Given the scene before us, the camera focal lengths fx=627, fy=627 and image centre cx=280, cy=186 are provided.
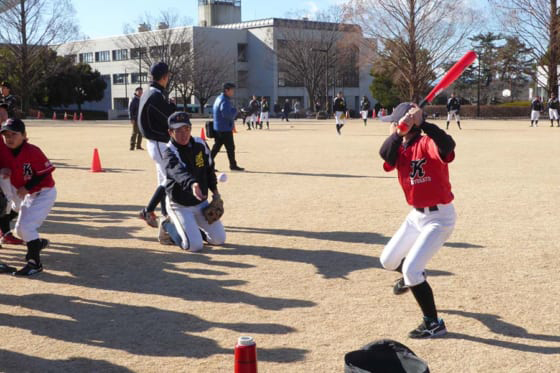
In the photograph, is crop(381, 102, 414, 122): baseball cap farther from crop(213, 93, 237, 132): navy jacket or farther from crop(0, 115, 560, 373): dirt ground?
crop(213, 93, 237, 132): navy jacket

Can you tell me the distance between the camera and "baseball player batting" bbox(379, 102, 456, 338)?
452cm

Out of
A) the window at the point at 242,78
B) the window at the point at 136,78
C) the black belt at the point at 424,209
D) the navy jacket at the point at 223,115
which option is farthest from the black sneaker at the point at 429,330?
the window at the point at 136,78

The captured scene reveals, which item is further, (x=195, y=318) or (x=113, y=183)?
(x=113, y=183)

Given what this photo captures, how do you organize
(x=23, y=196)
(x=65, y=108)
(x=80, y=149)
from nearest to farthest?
(x=23, y=196) < (x=80, y=149) < (x=65, y=108)

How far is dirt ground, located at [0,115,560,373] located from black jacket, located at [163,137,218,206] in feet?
2.19

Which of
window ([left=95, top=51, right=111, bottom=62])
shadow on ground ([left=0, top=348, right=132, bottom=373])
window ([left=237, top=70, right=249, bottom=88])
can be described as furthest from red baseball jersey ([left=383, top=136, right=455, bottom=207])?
window ([left=95, top=51, right=111, bottom=62])

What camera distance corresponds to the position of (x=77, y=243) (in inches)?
306

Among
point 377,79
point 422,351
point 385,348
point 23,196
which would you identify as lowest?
point 422,351

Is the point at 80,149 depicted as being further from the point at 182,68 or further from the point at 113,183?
the point at 182,68

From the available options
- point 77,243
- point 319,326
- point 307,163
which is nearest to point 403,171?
point 319,326

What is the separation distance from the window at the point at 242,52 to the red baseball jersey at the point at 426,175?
81424 millimetres

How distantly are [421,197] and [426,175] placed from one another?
17 cm

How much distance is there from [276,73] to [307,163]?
67967 millimetres

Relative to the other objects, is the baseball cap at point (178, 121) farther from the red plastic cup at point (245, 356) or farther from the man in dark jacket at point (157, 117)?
the red plastic cup at point (245, 356)
